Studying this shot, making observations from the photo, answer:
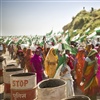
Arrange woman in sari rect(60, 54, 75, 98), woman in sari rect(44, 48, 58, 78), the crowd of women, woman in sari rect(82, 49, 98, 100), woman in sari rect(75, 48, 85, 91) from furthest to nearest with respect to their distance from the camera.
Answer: woman in sari rect(75, 48, 85, 91), woman in sari rect(44, 48, 58, 78), woman in sari rect(60, 54, 75, 98), the crowd of women, woman in sari rect(82, 49, 98, 100)

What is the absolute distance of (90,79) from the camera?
7.54m

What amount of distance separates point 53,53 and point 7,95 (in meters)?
2.75

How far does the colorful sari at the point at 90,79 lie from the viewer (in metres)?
7.38

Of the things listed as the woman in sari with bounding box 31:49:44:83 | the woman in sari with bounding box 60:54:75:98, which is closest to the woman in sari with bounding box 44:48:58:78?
the woman in sari with bounding box 31:49:44:83

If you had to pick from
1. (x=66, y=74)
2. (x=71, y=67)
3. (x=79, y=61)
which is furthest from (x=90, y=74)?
(x=79, y=61)

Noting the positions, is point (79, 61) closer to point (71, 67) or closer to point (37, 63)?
point (37, 63)

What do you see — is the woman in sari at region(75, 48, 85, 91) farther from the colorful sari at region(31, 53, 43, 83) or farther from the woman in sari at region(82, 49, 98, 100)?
the woman in sari at region(82, 49, 98, 100)

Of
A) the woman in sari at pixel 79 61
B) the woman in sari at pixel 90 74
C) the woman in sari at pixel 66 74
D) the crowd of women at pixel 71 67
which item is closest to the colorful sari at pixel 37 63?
the crowd of women at pixel 71 67

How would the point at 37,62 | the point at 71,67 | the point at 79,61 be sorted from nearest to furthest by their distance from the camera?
the point at 71,67 → the point at 37,62 → the point at 79,61

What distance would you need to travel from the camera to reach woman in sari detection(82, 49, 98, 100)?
734 centimetres

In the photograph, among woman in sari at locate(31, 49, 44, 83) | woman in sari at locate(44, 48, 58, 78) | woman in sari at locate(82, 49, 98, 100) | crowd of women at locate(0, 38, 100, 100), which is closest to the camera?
woman in sari at locate(82, 49, 98, 100)

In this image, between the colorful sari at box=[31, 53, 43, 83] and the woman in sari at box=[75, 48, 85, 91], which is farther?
the woman in sari at box=[75, 48, 85, 91]

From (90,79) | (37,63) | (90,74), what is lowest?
(90,79)

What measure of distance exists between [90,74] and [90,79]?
15 cm
